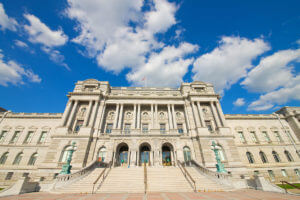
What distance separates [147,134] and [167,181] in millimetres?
9892

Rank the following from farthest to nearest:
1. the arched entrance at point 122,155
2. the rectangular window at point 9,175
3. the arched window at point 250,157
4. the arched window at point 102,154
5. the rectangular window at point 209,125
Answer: the rectangular window at point 209,125, the arched window at point 250,157, the rectangular window at point 9,175, the arched entrance at point 122,155, the arched window at point 102,154

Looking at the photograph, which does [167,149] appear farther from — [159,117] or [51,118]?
[51,118]

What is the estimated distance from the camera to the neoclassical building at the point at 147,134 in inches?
845

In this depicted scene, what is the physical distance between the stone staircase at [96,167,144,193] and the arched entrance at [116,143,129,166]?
6.47m

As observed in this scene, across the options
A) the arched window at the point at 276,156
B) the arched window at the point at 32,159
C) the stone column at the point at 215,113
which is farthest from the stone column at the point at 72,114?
the arched window at the point at 276,156

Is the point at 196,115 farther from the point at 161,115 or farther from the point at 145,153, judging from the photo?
the point at 145,153

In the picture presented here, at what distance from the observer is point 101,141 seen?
22.7m

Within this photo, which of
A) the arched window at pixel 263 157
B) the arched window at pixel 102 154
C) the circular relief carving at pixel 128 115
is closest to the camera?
the arched window at pixel 102 154

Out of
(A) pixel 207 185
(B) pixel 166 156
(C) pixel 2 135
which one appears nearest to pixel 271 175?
(B) pixel 166 156

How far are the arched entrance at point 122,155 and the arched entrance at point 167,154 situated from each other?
6830 mm

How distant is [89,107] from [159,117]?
14.6 m

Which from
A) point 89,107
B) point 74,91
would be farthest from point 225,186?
point 74,91

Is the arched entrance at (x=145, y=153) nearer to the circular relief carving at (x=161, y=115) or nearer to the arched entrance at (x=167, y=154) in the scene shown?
the arched entrance at (x=167, y=154)

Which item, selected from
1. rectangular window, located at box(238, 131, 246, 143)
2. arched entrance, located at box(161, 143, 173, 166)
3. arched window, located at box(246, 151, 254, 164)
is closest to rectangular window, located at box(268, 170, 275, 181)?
arched window, located at box(246, 151, 254, 164)
